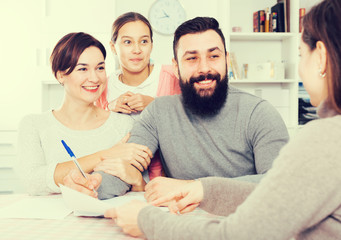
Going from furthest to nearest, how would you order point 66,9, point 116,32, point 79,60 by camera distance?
point 66,9, point 116,32, point 79,60

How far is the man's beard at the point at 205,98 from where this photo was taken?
1561 millimetres

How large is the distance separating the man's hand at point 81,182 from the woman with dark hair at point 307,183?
0.46 metres

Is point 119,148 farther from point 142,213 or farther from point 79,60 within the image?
point 142,213

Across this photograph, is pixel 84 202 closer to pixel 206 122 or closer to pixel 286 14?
pixel 206 122

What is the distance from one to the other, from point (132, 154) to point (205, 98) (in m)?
0.41

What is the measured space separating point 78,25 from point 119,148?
7.15 ft

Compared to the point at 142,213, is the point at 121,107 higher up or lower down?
higher up

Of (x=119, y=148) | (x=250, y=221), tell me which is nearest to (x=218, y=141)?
(x=119, y=148)

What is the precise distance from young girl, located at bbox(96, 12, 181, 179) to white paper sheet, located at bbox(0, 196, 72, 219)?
733 millimetres

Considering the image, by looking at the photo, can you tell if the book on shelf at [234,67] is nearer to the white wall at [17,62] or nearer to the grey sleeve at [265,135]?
the white wall at [17,62]

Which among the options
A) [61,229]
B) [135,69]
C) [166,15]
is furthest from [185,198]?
[166,15]

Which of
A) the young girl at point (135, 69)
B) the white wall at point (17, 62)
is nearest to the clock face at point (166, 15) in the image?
the white wall at point (17, 62)

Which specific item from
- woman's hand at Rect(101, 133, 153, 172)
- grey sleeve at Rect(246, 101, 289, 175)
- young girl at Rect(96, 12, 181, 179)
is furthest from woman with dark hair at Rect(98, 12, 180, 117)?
grey sleeve at Rect(246, 101, 289, 175)

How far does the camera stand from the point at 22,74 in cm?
342
